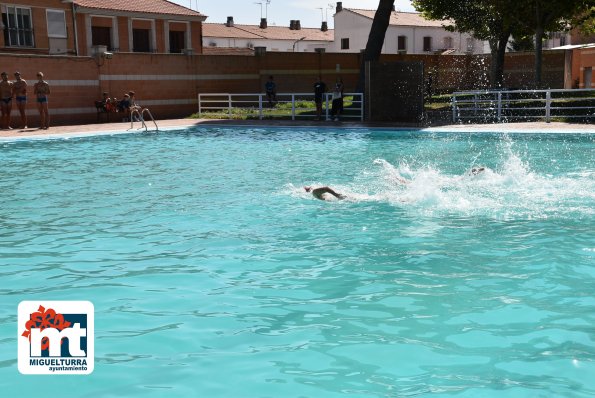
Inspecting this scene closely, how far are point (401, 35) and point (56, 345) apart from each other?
197 feet

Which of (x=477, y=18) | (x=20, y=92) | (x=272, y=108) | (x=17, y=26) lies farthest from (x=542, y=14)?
(x=17, y=26)

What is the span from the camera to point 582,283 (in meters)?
6.16

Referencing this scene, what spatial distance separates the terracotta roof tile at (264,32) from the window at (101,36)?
22.8m

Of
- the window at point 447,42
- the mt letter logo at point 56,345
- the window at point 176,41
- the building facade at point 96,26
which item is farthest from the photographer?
the window at point 447,42

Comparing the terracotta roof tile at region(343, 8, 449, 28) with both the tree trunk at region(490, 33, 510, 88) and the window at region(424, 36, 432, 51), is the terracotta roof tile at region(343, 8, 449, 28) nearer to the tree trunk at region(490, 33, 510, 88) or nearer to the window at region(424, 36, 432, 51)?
the window at region(424, 36, 432, 51)

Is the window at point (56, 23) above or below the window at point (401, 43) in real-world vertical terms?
below

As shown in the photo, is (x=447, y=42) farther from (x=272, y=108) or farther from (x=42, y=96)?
(x=42, y=96)

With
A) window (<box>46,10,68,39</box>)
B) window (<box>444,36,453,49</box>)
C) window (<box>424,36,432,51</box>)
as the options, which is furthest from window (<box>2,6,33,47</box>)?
window (<box>444,36,453,49</box>)

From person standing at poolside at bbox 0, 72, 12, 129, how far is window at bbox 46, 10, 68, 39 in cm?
1045

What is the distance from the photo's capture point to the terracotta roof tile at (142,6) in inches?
1389

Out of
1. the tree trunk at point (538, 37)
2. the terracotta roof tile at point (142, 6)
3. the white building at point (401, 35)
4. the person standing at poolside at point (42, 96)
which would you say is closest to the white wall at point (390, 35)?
the white building at point (401, 35)

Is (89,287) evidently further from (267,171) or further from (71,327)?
(267,171)

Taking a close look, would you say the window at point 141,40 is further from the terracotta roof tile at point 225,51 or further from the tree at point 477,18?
the tree at point 477,18

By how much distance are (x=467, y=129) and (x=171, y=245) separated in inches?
553
